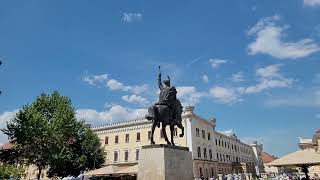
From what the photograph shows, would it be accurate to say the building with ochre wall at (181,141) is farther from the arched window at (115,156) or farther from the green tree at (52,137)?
the green tree at (52,137)


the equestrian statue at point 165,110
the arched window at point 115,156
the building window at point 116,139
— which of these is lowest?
the equestrian statue at point 165,110

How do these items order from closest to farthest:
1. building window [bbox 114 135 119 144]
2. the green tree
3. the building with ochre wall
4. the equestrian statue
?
the equestrian statue → the green tree → the building with ochre wall → building window [bbox 114 135 119 144]

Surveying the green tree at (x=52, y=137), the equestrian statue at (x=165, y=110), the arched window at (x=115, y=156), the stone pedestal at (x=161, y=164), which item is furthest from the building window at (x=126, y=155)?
the stone pedestal at (x=161, y=164)

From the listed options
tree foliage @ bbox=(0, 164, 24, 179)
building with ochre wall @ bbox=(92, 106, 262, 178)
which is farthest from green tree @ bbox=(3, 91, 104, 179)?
building with ochre wall @ bbox=(92, 106, 262, 178)

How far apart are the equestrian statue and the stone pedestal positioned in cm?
63

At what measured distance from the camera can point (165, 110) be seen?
1292 centimetres

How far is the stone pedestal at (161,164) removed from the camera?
462 inches

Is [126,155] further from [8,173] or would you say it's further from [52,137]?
[8,173]

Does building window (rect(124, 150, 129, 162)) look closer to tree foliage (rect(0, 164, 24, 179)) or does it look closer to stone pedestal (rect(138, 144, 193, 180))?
tree foliage (rect(0, 164, 24, 179))

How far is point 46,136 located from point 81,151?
5724mm

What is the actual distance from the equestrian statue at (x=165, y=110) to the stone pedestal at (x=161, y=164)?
63 centimetres

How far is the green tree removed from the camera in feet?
108

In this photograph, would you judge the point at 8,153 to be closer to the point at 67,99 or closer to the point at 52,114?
the point at 52,114

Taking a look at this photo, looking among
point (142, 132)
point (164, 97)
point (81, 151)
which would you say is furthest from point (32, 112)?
point (164, 97)
